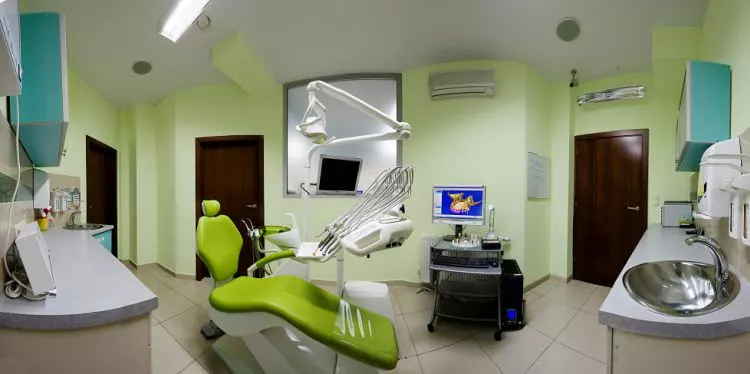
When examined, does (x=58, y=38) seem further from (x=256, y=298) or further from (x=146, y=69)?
(x=146, y=69)

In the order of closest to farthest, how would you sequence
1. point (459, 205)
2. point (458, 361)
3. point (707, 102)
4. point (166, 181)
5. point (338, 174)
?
1. point (707, 102)
2. point (458, 361)
3. point (338, 174)
4. point (459, 205)
5. point (166, 181)

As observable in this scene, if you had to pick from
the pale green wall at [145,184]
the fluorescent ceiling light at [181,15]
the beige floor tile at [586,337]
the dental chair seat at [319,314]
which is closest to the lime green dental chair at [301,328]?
the dental chair seat at [319,314]

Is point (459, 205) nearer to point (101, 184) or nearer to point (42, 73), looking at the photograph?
point (42, 73)

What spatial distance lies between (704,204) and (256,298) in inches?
87.0

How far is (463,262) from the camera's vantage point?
2.42 metres

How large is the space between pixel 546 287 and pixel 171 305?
13.5ft

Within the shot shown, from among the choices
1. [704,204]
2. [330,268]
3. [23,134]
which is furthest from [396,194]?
[330,268]

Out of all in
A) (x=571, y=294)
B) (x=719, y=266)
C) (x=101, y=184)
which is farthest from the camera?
(x=101, y=184)

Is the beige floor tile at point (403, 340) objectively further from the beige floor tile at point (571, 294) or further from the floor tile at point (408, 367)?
the beige floor tile at point (571, 294)

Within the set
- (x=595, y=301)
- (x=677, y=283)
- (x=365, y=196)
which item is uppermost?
(x=365, y=196)

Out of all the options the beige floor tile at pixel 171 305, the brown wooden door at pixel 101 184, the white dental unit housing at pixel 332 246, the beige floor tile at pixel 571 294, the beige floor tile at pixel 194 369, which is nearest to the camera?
the white dental unit housing at pixel 332 246

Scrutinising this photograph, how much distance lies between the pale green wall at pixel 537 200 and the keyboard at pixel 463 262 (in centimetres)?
100

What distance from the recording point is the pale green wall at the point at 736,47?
4.89ft

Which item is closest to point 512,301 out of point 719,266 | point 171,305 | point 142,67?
point 719,266
